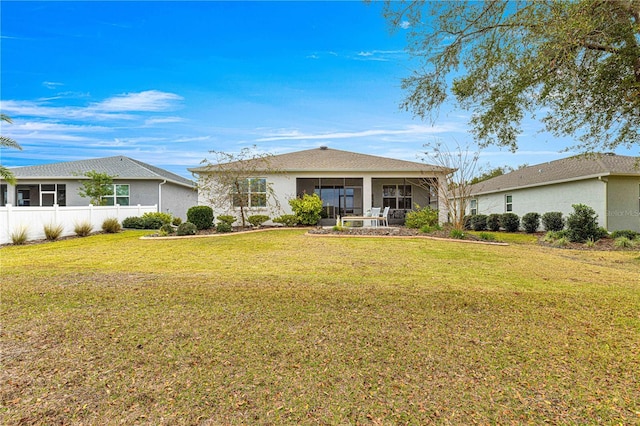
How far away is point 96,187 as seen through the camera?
20.6 metres

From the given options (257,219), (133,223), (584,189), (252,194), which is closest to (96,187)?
(133,223)

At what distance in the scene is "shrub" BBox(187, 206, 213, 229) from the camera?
611 inches

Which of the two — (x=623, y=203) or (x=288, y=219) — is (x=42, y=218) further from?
(x=623, y=203)

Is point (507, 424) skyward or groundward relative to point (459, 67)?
groundward

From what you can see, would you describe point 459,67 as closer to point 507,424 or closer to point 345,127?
point 507,424

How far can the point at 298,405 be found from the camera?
8.02ft

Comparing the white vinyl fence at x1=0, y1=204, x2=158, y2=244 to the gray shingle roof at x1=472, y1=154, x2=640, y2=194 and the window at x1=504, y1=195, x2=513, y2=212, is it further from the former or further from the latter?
the window at x1=504, y1=195, x2=513, y2=212

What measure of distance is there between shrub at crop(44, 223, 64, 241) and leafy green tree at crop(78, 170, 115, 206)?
27.2ft

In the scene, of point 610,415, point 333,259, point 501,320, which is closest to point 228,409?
point 610,415

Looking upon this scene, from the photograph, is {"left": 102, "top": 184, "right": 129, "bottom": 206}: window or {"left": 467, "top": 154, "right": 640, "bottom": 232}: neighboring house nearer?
{"left": 467, "top": 154, "right": 640, "bottom": 232}: neighboring house

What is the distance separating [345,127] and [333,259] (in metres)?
14.4

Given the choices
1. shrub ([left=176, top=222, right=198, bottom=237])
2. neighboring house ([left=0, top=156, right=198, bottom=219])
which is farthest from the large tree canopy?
neighboring house ([left=0, top=156, right=198, bottom=219])

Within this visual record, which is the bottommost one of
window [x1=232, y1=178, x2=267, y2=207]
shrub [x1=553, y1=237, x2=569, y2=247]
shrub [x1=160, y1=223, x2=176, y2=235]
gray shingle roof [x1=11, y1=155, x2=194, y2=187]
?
shrub [x1=553, y1=237, x2=569, y2=247]

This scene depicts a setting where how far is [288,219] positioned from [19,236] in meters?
10.7
